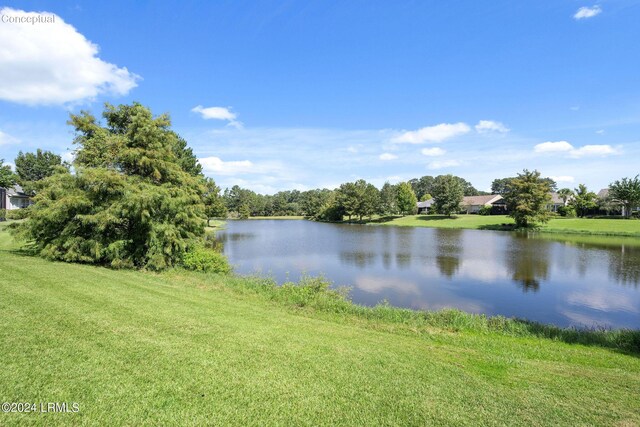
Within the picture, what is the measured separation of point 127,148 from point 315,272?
12757 mm

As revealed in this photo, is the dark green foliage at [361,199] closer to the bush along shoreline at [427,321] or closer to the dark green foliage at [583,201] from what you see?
the dark green foliage at [583,201]

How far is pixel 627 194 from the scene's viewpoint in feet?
185

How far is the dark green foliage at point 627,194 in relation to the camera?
184 feet

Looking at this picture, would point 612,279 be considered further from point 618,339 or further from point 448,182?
point 448,182

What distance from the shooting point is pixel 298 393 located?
4.85 metres

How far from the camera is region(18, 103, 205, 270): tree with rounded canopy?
15.2m

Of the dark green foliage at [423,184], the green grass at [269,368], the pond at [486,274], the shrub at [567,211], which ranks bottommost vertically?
the pond at [486,274]

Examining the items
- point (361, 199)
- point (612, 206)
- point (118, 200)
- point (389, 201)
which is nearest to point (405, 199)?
point (389, 201)

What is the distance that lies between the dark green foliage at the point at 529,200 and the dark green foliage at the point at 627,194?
1318 centimetres

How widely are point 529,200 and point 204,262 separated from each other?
53.1 metres

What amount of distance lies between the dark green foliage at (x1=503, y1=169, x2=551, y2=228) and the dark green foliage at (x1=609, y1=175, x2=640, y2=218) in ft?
43.3

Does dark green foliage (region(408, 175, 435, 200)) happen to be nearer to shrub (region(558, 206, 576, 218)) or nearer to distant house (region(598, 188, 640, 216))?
shrub (region(558, 206, 576, 218))

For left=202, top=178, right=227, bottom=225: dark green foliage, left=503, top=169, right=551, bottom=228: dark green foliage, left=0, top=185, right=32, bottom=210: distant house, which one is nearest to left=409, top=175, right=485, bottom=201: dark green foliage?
left=503, top=169, right=551, bottom=228: dark green foliage

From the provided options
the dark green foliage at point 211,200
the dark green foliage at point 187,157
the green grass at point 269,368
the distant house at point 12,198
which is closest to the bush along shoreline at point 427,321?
the green grass at point 269,368
